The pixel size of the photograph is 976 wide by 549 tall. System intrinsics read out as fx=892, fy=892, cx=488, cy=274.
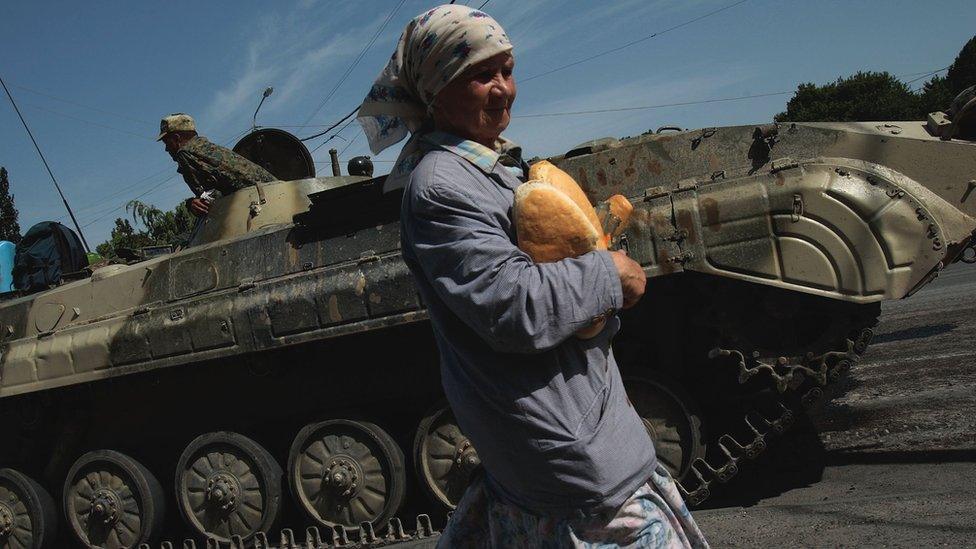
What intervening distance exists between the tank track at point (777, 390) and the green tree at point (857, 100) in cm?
3206

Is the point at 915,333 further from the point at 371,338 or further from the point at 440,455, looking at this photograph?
the point at 371,338

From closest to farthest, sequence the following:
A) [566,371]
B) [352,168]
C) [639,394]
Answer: [566,371] < [639,394] < [352,168]

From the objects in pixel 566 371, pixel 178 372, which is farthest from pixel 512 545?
pixel 178 372

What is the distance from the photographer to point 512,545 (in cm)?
172

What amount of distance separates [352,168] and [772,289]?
442 centimetres

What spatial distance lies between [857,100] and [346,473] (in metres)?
34.8

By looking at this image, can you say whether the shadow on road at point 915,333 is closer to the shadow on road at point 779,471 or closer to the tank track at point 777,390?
the shadow on road at point 779,471

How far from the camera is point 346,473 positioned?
5824 millimetres

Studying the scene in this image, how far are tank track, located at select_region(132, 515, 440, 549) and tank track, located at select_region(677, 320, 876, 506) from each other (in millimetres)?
1634

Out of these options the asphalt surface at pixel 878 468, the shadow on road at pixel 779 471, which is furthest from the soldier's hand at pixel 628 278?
the shadow on road at pixel 779 471

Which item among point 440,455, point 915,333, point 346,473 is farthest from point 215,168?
point 915,333

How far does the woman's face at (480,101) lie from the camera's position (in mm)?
1759

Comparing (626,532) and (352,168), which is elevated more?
(352,168)

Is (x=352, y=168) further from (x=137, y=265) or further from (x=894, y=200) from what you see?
(x=894, y=200)
